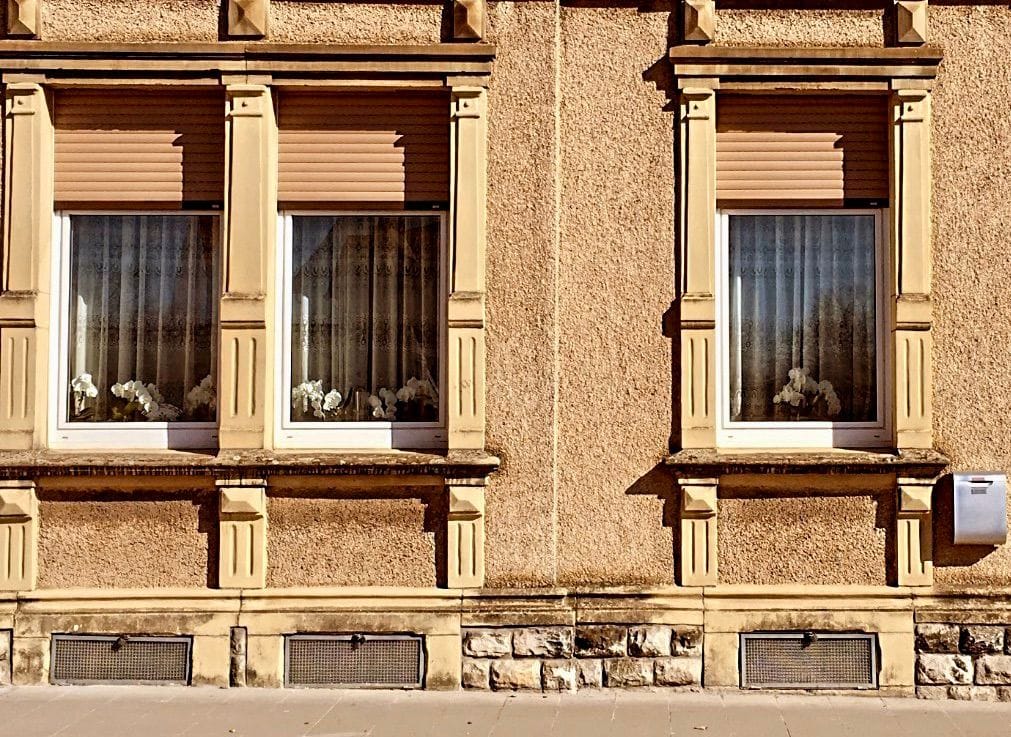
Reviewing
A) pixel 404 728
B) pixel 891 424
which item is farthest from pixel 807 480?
→ pixel 404 728

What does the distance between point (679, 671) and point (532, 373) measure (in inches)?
84.3

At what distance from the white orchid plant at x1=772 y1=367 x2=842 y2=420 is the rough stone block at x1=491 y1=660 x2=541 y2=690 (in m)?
2.42

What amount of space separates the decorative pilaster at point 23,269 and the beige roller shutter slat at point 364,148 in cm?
157

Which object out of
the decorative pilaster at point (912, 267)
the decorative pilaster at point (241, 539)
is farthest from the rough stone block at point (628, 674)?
the decorative pilaster at point (241, 539)

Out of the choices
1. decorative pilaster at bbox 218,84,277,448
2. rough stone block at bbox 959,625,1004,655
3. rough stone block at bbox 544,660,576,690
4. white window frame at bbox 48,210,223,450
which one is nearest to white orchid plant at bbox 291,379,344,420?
decorative pilaster at bbox 218,84,277,448

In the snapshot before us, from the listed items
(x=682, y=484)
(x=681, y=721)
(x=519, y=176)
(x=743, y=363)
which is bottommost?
(x=681, y=721)

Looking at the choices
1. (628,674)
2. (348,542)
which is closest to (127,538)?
(348,542)

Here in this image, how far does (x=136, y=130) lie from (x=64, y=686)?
366cm

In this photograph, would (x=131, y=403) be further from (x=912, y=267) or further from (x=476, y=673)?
Result: (x=912, y=267)

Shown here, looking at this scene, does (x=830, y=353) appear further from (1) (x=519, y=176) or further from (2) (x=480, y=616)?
(2) (x=480, y=616)

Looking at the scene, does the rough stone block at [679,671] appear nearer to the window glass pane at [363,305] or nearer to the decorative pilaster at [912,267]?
the decorative pilaster at [912,267]

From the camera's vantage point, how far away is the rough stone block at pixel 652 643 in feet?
25.1

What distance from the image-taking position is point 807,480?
7.69 meters

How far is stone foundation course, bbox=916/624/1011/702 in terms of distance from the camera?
7594mm
